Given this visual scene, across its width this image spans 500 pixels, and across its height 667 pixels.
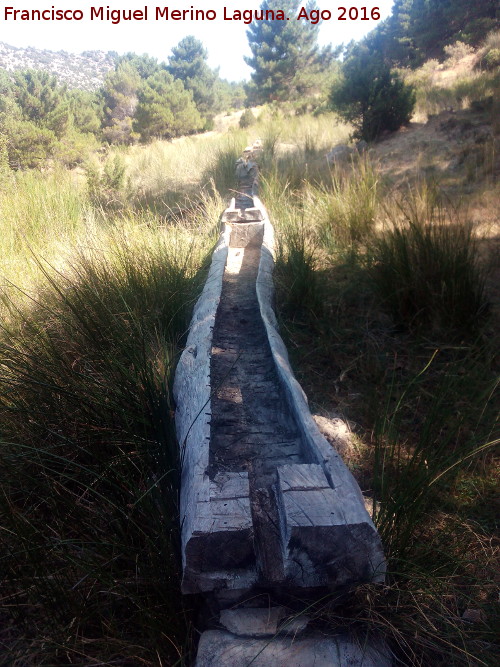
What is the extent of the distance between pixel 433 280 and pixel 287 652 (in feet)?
7.60

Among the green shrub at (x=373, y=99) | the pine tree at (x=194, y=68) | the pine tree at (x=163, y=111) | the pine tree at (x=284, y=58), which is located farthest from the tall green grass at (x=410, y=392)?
the pine tree at (x=194, y=68)

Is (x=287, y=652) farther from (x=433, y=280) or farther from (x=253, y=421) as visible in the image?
(x=433, y=280)

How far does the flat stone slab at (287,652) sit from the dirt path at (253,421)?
0.16 meters

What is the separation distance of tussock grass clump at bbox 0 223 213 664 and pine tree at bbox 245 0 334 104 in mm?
23254

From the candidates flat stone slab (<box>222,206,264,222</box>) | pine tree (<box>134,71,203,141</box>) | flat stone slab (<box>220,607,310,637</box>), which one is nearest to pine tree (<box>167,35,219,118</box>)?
pine tree (<box>134,71,203,141</box>)

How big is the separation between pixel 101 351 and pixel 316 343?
1.45m

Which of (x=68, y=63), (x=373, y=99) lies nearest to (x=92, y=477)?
(x=373, y=99)

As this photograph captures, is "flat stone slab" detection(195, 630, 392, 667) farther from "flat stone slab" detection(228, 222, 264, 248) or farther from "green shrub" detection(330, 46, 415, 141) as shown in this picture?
"green shrub" detection(330, 46, 415, 141)

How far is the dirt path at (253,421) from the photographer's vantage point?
140 cm

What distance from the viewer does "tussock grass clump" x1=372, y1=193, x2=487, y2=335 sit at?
8.98ft

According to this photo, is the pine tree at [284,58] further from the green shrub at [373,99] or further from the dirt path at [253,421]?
the dirt path at [253,421]

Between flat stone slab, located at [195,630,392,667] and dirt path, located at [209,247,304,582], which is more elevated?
dirt path, located at [209,247,304,582]

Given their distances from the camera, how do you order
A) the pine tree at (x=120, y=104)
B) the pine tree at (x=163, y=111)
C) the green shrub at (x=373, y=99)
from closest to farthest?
the green shrub at (x=373, y=99), the pine tree at (x=120, y=104), the pine tree at (x=163, y=111)

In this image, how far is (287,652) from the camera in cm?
117
